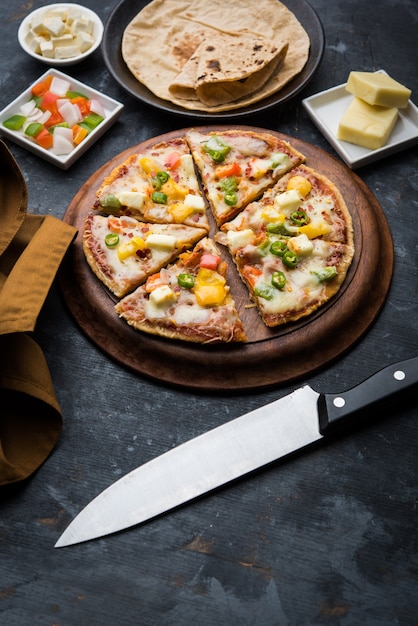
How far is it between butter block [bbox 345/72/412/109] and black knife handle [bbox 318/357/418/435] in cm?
215

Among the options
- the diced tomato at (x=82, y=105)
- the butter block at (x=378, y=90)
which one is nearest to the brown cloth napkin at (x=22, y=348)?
the diced tomato at (x=82, y=105)

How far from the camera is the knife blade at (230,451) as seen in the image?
3.82m

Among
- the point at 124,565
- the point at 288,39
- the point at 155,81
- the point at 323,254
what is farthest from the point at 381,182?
the point at 124,565

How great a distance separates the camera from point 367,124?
5121mm

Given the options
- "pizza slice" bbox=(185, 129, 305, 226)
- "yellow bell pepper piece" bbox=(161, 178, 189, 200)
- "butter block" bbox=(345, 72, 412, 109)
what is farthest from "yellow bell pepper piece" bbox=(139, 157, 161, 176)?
"butter block" bbox=(345, 72, 412, 109)

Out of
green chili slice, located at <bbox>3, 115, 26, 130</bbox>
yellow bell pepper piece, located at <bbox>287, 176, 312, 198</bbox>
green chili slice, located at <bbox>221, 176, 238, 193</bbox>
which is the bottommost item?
yellow bell pepper piece, located at <bbox>287, 176, 312, 198</bbox>

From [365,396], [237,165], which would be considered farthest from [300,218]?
[365,396]

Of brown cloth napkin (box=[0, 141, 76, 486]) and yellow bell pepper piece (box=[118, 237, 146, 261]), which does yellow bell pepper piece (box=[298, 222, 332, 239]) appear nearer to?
yellow bell pepper piece (box=[118, 237, 146, 261])

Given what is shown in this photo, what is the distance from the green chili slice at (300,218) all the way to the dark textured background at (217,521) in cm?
72

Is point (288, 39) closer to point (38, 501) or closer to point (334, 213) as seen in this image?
point (334, 213)

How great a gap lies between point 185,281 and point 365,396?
129 centimetres

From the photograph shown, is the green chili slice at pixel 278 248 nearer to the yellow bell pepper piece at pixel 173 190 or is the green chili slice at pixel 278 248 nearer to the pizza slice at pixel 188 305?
the pizza slice at pixel 188 305

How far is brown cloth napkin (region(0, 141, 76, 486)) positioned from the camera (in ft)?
13.1

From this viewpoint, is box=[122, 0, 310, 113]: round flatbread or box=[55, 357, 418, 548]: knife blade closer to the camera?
box=[55, 357, 418, 548]: knife blade
